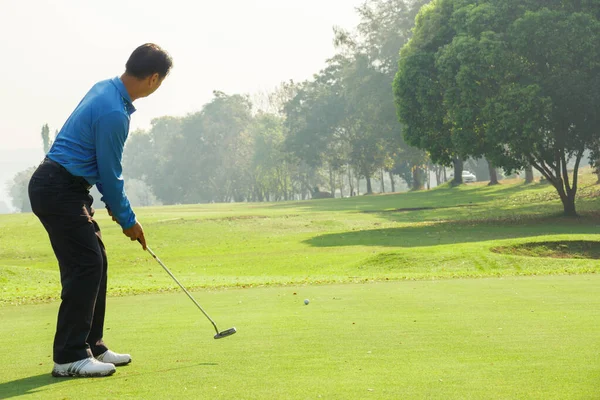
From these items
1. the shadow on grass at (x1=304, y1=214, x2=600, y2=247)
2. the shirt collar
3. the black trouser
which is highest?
the shirt collar

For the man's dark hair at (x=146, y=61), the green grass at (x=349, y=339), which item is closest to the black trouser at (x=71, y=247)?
the green grass at (x=349, y=339)

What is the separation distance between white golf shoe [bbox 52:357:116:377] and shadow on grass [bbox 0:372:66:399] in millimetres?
87

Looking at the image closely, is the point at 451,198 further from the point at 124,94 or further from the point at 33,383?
the point at 33,383

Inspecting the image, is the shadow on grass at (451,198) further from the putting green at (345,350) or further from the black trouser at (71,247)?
the black trouser at (71,247)

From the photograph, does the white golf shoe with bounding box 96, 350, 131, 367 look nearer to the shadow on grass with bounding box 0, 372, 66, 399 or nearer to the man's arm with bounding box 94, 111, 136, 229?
the shadow on grass with bounding box 0, 372, 66, 399

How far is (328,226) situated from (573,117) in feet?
48.0

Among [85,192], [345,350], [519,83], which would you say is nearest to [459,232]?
[519,83]

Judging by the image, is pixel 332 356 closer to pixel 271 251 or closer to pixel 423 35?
pixel 271 251

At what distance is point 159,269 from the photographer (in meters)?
29.9

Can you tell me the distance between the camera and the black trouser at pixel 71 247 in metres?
6.90

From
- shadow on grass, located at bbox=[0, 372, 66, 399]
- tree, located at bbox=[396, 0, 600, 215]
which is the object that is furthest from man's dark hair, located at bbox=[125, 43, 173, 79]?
tree, located at bbox=[396, 0, 600, 215]

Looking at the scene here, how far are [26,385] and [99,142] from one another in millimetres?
2002

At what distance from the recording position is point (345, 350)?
7.39 m

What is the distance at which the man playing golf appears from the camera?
6.87m
